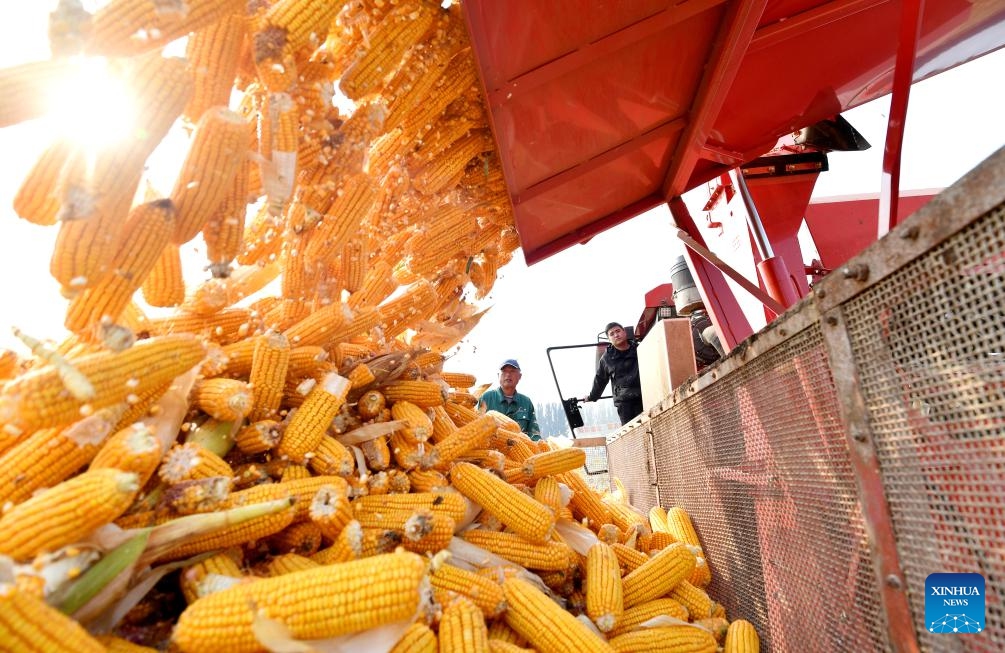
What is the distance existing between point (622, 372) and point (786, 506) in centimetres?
486

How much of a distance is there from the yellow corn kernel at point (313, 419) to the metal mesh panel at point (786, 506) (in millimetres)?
1657

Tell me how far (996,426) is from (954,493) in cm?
21

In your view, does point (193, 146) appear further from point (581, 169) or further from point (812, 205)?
point (812, 205)

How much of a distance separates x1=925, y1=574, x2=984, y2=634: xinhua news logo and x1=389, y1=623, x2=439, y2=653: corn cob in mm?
1252

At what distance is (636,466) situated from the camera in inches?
186

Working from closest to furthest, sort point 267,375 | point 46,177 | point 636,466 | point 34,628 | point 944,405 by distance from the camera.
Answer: point 34,628 < point 944,405 < point 46,177 < point 267,375 < point 636,466

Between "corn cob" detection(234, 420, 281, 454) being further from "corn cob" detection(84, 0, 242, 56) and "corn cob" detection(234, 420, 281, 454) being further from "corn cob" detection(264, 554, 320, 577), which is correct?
"corn cob" detection(84, 0, 242, 56)

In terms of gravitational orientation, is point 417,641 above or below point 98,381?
below

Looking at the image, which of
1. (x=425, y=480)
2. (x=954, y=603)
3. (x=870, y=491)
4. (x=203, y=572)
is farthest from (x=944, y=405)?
(x=203, y=572)

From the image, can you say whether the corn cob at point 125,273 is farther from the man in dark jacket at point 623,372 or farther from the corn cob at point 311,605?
the man in dark jacket at point 623,372

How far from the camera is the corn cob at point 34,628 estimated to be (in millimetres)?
1113

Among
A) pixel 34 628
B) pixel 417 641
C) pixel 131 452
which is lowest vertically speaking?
pixel 417 641

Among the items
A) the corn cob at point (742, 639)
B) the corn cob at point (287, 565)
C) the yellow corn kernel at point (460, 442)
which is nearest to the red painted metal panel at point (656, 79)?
the yellow corn kernel at point (460, 442)

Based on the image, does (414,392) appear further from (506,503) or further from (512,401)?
(512,401)
